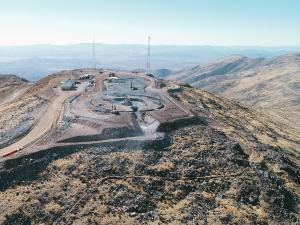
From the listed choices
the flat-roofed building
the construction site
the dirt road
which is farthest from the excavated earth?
the flat-roofed building

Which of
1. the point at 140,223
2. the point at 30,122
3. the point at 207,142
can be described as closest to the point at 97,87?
the point at 30,122

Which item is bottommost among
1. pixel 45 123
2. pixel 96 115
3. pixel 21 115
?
pixel 21 115

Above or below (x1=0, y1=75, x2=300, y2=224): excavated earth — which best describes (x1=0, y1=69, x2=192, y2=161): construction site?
above

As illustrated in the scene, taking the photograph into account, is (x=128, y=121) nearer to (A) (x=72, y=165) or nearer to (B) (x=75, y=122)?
(B) (x=75, y=122)

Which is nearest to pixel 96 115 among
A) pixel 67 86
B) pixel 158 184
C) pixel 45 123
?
pixel 45 123

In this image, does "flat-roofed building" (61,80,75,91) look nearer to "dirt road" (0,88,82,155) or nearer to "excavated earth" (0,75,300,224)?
"dirt road" (0,88,82,155)

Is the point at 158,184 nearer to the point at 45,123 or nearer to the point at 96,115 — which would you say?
the point at 96,115

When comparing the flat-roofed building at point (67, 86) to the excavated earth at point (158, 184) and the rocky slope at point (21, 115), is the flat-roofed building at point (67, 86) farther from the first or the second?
the excavated earth at point (158, 184)

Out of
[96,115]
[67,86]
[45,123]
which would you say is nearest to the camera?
[45,123]
